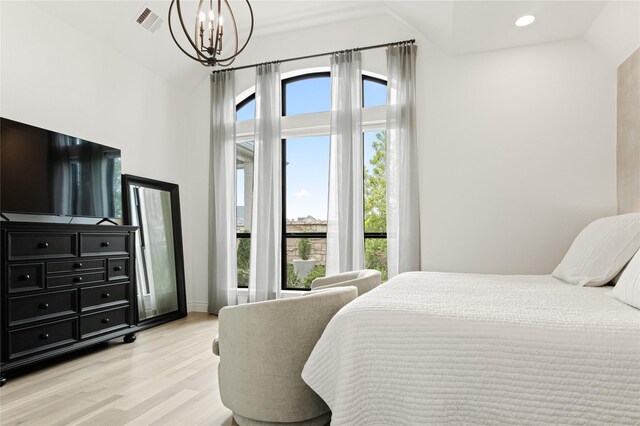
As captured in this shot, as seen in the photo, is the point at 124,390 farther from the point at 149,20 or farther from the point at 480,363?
the point at 149,20

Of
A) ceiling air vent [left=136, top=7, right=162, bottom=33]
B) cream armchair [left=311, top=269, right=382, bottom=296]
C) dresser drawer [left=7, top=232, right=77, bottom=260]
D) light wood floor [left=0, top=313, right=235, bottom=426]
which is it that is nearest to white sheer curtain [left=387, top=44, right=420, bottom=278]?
cream armchair [left=311, top=269, right=382, bottom=296]

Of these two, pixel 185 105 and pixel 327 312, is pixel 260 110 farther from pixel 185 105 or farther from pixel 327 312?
pixel 327 312

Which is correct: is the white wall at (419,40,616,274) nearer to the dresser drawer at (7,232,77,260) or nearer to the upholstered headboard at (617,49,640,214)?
the upholstered headboard at (617,49,640,214)

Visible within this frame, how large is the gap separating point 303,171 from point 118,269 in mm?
2336

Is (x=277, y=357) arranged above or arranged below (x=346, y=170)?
below

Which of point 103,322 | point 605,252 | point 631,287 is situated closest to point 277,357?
point 631,287

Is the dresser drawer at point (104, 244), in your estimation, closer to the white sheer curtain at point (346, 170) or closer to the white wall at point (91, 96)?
the white wall at point (91, 96)

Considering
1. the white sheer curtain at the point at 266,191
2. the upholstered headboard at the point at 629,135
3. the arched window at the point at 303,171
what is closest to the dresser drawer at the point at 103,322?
the white sheer curtain at the point at 266,191

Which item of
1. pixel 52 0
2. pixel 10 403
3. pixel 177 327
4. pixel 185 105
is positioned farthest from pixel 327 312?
pixel 185 105

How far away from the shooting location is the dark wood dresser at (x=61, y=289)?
8.57 ft

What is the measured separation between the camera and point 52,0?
326 cm

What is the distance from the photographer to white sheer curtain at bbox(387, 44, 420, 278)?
3887 mm

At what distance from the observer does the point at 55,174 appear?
3.10 m

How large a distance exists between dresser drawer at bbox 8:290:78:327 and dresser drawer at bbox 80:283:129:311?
0.09 m
